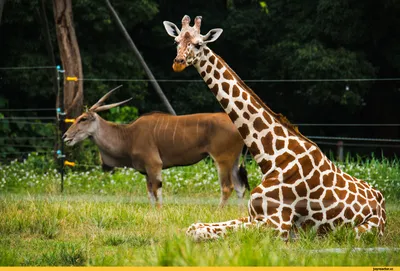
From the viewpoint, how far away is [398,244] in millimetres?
6051

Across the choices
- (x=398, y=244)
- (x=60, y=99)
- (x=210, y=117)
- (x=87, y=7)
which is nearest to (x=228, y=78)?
(x=398, y=244)

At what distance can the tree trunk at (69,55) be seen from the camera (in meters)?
12.1

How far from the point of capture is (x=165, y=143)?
952cm

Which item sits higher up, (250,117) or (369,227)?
(250,117)

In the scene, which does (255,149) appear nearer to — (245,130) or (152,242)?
(245,130)

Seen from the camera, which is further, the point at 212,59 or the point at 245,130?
the point at 212,59

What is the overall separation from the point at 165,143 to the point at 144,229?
2.79 metres

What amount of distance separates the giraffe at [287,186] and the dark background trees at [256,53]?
29.0ft

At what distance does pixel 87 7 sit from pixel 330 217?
10357mm

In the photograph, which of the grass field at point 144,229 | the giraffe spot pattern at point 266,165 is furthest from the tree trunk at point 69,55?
the giraffe spot pattern at point 266,165

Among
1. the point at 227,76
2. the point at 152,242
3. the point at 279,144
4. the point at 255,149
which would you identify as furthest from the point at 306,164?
the point at 152,242

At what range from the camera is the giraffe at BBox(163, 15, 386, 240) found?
5.95m

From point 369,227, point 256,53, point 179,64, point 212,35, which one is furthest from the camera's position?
point 256,53

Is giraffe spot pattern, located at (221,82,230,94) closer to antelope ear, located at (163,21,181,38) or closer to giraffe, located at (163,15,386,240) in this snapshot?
giraffe, located at (163,15,386,240)
